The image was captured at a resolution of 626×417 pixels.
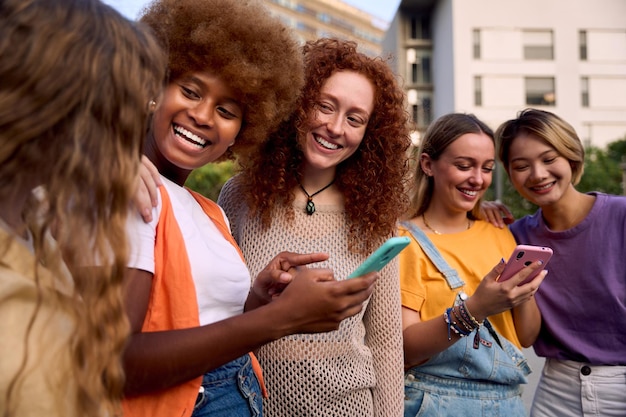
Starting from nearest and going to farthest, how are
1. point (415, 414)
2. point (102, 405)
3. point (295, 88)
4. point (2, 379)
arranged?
point (2, 379) → point (102, 405) → point (295, 88) → point (415, 414)

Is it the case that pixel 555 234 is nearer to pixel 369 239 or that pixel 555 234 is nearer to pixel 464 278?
pixel 464 278

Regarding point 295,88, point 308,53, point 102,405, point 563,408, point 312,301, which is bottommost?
point 563,408

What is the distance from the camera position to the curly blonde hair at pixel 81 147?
1071mm

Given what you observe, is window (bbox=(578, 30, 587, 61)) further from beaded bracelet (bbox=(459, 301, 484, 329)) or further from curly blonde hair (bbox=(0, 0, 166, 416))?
curly blonde hair (bbox=(0, 0, 166, 416))

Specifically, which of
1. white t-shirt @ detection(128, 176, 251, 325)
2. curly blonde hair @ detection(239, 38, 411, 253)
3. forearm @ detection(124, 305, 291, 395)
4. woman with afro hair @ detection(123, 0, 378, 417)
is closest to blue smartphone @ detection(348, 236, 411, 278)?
woman with afro hair @ detection(123, 0, 378, 417)

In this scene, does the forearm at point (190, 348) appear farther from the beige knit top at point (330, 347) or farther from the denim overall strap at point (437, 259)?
the denim overall strap at point (437, 259)

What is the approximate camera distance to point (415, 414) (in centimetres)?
258

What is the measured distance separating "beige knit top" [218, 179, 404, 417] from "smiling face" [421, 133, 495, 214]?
0.57 m

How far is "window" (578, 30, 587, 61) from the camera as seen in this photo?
31953 millimetres

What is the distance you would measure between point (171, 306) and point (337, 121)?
1.12m

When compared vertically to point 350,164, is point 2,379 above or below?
below

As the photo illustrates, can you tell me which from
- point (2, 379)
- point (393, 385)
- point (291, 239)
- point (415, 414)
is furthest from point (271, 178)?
point (2, 379)

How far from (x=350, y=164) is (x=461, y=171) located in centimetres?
58

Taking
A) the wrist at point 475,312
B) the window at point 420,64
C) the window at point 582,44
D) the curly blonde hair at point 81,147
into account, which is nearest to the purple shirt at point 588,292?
the wrist at point 475,312
